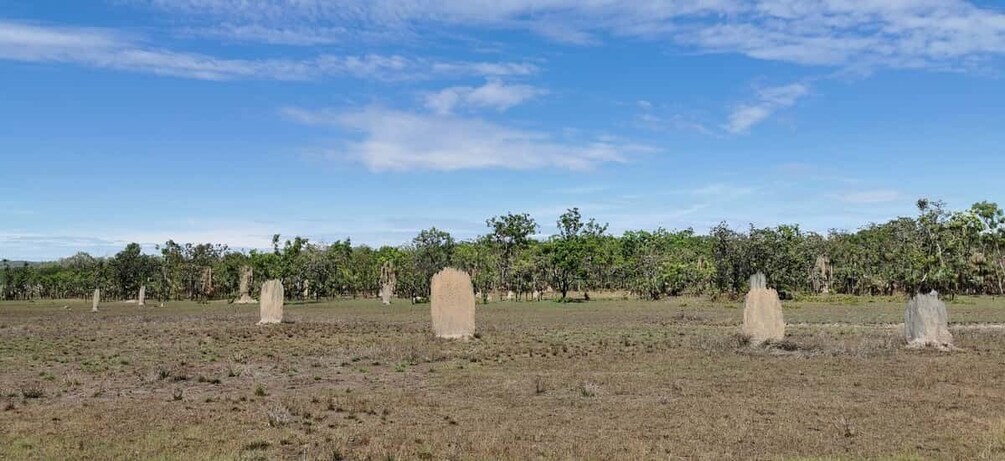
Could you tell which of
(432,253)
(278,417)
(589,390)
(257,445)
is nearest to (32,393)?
(278,417)

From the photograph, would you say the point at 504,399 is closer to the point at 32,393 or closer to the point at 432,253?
the point at 32,393

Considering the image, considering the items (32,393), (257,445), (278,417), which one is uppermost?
(32,393)

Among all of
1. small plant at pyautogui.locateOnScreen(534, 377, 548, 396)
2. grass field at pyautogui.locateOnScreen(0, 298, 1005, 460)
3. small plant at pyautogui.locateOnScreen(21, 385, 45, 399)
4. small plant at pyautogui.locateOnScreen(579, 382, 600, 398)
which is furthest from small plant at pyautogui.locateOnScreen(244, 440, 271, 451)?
small plant at pyautogui.locateOnScreen(21, 385, 45, 399)

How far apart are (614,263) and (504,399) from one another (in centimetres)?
9906

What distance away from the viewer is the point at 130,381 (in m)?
20.0

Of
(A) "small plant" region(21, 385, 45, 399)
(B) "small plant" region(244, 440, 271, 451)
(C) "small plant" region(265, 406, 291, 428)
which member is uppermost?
(A) "small plant" region(21, 385, 45, 399)

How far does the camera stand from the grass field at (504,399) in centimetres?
1220

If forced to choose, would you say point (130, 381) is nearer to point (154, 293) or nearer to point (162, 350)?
point (162, 350)

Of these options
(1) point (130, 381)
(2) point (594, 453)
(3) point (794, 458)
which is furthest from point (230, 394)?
(3) point (794, 458)

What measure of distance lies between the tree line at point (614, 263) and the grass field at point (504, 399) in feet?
198

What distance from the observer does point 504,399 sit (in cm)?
1711

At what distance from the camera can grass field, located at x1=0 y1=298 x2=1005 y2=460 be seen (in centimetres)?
1220

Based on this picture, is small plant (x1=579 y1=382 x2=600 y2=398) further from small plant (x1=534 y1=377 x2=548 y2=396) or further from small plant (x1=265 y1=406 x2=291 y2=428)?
small plant (x1=265 y1=406 x2=291 y2=428)

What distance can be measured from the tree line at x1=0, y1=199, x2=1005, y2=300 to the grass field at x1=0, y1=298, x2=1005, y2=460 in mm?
60434
